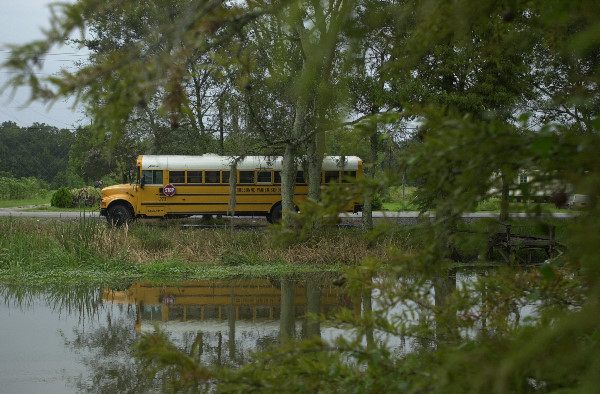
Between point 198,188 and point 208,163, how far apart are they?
878 millimetres

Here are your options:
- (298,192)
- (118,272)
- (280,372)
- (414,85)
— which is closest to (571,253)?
(280,372)

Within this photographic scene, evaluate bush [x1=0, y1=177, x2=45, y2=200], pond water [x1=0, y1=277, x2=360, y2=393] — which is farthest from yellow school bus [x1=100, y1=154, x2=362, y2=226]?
bush [x1=0, y1=177, x2=45, y2=200]

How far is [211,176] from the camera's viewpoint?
67.5ft

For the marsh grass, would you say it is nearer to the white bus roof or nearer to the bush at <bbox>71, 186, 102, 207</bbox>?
the white bus roof

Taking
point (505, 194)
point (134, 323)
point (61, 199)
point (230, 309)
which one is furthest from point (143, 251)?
point (61, 199)

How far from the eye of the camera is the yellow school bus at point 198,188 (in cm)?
1992

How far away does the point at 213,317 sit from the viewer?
26.5ft

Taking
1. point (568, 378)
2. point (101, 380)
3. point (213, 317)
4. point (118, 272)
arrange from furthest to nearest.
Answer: point (118, 272), point (213, 317), point (101, 380), point (568, 378)

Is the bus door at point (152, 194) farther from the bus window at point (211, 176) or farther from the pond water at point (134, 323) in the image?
the pond water at point (134, 323)

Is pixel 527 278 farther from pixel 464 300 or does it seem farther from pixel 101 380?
pixel 101 380

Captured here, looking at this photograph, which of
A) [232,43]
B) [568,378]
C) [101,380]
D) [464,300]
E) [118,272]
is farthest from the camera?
[118,272]

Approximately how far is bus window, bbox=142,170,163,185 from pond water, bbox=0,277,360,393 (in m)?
10.0

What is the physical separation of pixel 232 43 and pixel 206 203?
59.2 ft

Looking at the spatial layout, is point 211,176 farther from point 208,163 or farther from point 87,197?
point 87,197
